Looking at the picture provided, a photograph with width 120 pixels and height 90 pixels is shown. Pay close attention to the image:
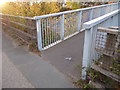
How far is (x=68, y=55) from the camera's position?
3.40 m

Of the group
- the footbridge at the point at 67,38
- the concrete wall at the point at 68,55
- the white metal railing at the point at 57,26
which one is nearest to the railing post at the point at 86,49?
the footbridge at the point at 67,38

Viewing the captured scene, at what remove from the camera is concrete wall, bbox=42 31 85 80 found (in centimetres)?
275

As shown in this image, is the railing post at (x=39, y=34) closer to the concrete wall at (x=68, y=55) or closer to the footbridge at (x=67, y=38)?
the footbridge at (x=67, y=38)

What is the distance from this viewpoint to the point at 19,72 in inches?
107

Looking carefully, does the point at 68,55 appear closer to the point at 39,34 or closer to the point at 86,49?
the point at 39,34

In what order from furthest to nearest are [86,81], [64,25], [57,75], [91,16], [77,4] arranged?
[77,4] → [91,16] → [64,25] → [57,75] → [86,81]

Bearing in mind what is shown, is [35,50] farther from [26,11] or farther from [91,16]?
[91,16]

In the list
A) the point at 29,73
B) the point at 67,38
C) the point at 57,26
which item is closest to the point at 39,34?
the point at 57,26

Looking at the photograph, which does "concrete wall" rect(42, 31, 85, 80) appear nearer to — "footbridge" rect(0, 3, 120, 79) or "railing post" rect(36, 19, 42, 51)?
"footbridge" rect(0, 3, 120, 79)

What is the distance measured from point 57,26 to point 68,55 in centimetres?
139

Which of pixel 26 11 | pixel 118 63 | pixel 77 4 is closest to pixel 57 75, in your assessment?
pixel 118 63

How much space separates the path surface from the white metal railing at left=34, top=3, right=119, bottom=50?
69 centimetres

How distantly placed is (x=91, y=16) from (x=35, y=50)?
147 inches

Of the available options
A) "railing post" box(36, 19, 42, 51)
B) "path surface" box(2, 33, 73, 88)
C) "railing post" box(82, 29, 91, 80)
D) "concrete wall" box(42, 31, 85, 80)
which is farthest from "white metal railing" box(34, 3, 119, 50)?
"railing post" box(82, 29, 91, 80)
